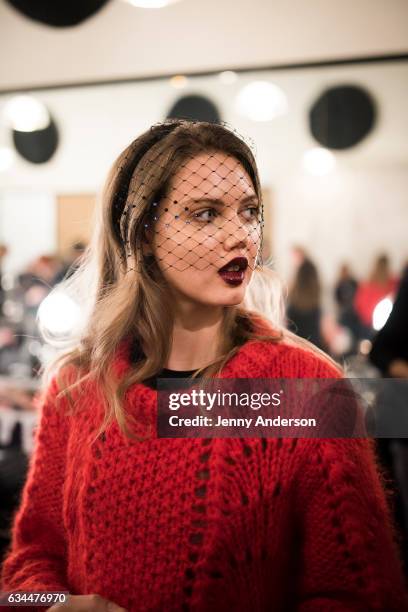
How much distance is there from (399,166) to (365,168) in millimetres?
61

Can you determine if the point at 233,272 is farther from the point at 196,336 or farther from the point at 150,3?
the point at 150,3

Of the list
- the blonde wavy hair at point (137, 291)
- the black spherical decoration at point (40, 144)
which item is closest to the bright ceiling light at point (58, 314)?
the blonde wavy hair at point (137, 291)

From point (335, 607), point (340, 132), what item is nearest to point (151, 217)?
point (340, 132)

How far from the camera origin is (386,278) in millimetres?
1019

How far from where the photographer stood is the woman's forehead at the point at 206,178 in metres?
0.76

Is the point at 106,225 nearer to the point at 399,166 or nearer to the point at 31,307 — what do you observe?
the point at 31,307

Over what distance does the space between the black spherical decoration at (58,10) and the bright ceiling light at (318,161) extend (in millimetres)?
492

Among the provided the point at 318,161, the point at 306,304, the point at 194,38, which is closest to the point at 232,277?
the point at 306,304

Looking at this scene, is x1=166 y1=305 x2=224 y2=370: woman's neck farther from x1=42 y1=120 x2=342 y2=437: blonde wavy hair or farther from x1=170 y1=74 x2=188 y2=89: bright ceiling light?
x1=170 y1=74 x2=188 y2=89: bright ceiling light

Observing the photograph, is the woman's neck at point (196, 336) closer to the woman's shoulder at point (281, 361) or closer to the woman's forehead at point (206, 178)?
the woman's shoulder at point (281, 361)

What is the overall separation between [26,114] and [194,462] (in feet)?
2.59

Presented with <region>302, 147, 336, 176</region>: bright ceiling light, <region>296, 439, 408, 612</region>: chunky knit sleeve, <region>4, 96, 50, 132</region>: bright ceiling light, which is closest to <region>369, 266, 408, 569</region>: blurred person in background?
→ <region>296, 439, 408, 612</region>: chunky knit sleeve

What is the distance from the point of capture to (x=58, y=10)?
1026 mm

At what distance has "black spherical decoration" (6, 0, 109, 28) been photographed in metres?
1.01
